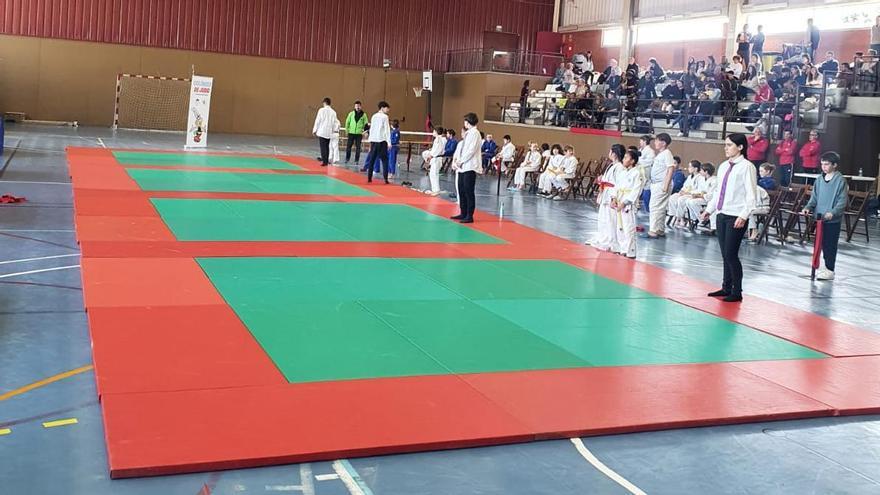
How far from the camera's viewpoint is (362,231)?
12.4 metres

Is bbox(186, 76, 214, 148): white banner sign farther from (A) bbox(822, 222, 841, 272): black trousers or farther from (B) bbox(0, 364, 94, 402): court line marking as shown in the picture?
(B) bbox(0, 364, 94, 402): court line marking

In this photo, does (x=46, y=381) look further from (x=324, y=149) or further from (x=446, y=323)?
(x=324, y=149)

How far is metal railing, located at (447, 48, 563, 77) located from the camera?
3506 cm

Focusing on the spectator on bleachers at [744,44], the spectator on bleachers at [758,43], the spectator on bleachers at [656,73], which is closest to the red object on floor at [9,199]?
the spectator on bleachers at [744,44]

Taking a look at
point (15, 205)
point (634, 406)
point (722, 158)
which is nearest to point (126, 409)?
point (634, 406)

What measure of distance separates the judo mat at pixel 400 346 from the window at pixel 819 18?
15645 millimetres

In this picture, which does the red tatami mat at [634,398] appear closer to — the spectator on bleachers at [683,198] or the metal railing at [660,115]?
the spectator on bleachers at [683,198]

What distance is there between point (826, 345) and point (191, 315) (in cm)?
563

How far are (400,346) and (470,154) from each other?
7629 millimetres

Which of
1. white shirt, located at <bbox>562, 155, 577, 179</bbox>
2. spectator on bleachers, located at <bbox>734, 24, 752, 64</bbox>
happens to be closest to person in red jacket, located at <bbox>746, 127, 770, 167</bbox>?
white shirt, located at <bbox>562, 155, 577, 179</bbox>

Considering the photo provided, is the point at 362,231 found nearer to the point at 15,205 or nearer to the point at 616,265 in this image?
the point at 616,265

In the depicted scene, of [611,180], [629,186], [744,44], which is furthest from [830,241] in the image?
[744,44]

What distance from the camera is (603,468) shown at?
15.5ft

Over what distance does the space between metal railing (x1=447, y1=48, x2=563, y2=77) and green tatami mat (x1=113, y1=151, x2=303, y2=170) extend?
45.4ft
